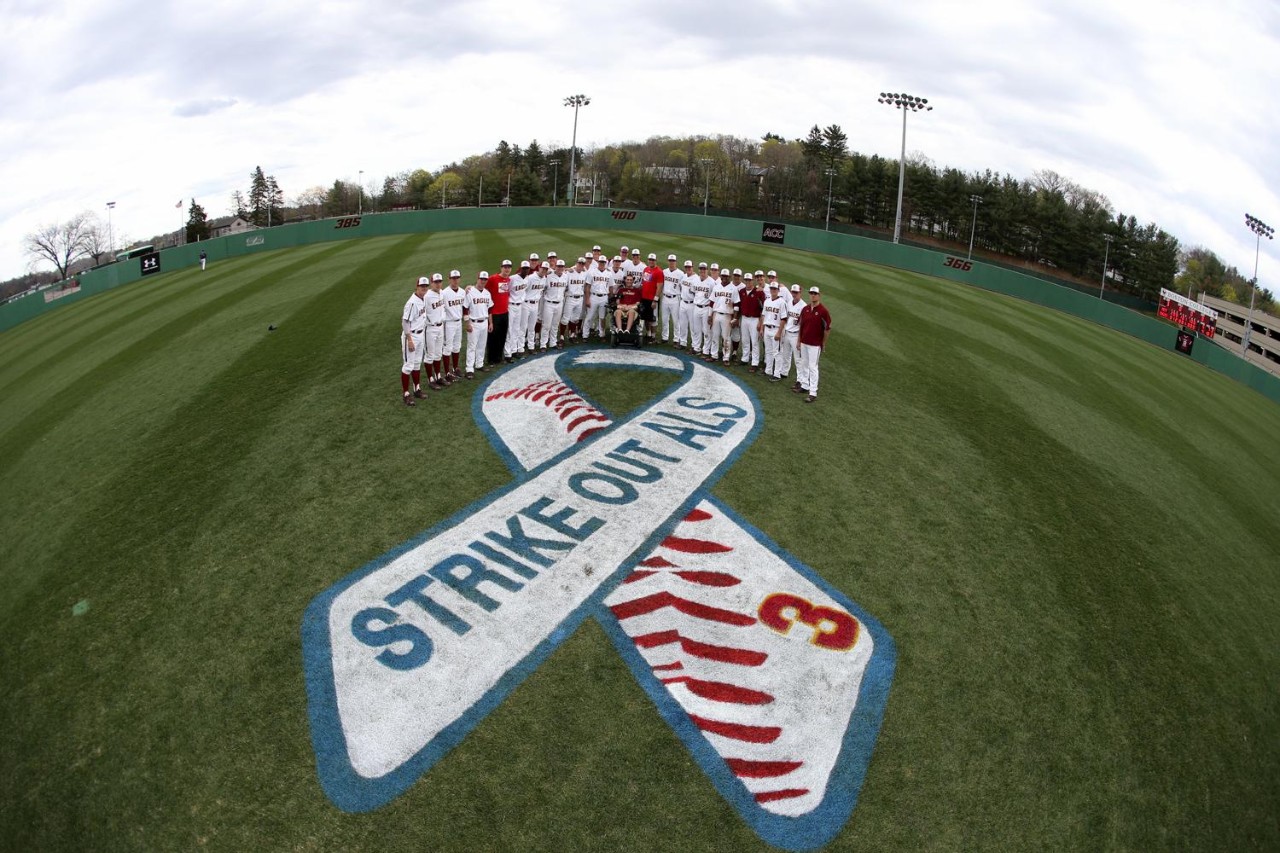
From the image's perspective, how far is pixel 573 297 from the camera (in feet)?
50.5

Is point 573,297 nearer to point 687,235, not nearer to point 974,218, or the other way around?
point 687,235

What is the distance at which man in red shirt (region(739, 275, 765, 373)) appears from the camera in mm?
14484

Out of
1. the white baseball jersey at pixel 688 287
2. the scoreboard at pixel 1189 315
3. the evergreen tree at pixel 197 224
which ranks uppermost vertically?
the evergreen tree at pixel 197 224

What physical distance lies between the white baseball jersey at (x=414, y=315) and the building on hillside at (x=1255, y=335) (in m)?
64.5

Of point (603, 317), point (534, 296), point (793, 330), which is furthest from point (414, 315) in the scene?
point (793, 330)

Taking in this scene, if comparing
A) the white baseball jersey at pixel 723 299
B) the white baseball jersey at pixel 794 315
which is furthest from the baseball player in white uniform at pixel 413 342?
the white baseball jersey at pixel 794 315

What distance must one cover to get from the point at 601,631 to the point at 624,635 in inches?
10.5

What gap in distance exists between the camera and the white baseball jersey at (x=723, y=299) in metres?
14.6

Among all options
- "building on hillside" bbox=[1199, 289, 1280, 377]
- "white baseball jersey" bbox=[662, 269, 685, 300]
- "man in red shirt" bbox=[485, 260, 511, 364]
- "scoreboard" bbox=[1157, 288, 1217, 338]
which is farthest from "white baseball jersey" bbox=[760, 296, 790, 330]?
"building on hillside" bbox=[1199, 289, 1280, 377]

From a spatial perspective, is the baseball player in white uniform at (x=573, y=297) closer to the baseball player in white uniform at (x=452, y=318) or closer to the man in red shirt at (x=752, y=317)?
the baseball player in white uniform at (x=452, y=318)

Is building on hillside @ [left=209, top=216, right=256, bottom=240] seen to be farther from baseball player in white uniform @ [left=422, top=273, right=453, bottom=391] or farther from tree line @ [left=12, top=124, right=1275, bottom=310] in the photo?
baseball player in white uniform @ [left=422, top=273, right=453, bottom=391]

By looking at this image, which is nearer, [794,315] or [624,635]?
[624,635]

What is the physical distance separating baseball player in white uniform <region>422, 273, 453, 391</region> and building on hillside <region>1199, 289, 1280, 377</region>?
2516 inches

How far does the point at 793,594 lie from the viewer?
841 centimetres
